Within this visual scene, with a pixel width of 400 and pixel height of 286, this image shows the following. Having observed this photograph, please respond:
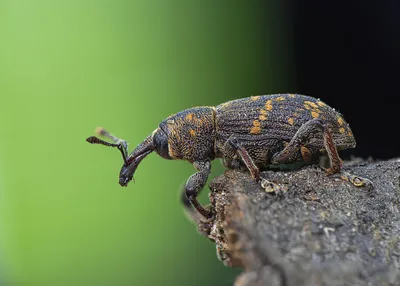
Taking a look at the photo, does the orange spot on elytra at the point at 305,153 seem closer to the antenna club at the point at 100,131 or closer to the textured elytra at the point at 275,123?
the textured elytra at the point at 275,123

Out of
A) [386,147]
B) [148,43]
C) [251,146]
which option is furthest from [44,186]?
[386,147]

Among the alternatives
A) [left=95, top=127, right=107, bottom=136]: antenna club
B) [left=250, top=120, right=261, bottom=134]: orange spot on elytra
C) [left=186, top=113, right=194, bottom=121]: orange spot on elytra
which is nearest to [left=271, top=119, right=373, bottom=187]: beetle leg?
[left=250, top=120, right=261, bottom=134]: orange spot on elytra

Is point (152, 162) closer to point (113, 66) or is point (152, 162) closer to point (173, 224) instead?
point (173, 224)

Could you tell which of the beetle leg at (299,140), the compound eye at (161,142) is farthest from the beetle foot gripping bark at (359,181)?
the compound eye at (161,142)

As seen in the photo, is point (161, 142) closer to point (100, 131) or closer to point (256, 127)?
point (100, 131)

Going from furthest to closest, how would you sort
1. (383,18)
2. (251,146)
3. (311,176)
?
(383,18), (251,146), (311,176)

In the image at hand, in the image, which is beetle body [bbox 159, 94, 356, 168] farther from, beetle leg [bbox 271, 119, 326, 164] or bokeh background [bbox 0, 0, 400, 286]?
bokeh background [bbox 0, 0, 400, 286]
